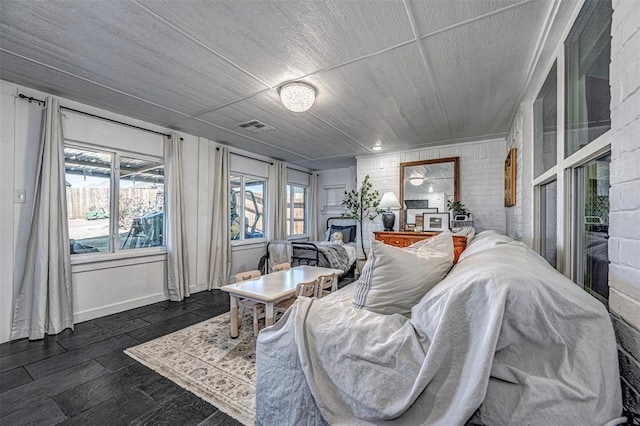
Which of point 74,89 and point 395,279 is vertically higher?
point 74,89

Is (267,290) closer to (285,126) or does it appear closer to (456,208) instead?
(285,126)

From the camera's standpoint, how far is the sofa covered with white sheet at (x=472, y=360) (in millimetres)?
830

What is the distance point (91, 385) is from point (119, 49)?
246cm

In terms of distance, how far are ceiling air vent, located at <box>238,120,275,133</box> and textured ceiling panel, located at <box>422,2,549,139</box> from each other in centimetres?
218

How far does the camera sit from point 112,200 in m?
3.42

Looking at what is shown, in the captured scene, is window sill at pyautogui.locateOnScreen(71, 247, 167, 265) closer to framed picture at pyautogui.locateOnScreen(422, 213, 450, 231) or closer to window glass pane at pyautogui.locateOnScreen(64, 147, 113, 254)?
window glass pane at pyautogui.locateOnScreen(64, 147, 113, 254)

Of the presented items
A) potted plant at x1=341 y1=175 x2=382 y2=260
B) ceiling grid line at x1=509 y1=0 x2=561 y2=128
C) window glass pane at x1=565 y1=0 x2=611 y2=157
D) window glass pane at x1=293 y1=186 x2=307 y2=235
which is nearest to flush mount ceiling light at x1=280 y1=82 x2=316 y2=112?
ceiling grid line at x1=509 y1=0 x2=561 y2=128

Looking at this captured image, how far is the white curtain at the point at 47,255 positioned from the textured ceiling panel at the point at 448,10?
3526 millimetres

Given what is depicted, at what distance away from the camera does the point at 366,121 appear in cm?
349

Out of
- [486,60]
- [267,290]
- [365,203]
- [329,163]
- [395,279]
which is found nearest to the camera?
[395,279]

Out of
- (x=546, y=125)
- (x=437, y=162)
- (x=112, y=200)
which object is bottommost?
(x=112, y=200)

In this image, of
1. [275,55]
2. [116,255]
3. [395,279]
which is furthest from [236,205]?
[395,279]

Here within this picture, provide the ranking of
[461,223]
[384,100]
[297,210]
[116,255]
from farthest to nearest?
[297,210] < [461,223] < [116,255] < [384,100]

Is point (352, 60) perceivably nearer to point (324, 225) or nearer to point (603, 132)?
point (603, 132)
